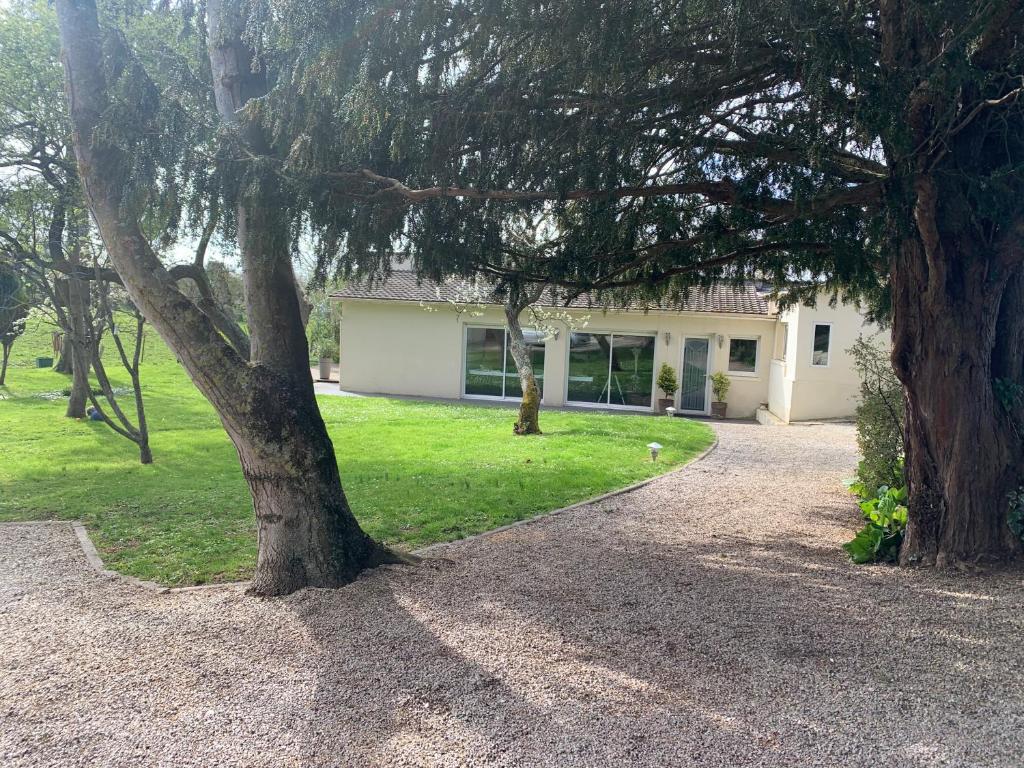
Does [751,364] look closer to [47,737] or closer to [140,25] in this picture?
[140,25]

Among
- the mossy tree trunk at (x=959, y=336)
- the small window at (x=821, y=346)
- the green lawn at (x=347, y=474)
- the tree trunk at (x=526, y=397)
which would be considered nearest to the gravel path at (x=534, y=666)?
the mossy tree trunk at (x=959, y=336)

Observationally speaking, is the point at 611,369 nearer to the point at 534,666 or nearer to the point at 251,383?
the point at 251,383

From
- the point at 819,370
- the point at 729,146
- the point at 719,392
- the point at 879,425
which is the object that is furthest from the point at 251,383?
the point at 719,392

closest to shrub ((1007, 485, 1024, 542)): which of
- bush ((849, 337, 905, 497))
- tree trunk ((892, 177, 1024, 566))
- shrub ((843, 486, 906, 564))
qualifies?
tree trunk ((892, 177, 1024, 566))

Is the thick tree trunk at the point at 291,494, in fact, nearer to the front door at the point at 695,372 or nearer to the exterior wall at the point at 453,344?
the exterior wall at the point at 453,344

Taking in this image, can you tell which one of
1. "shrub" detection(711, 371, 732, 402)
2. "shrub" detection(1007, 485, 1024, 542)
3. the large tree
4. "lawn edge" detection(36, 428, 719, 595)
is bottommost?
"lawn edge" detection(36, 428, 719, 595)

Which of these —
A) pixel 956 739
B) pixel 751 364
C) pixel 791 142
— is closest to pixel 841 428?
pixel 751 364

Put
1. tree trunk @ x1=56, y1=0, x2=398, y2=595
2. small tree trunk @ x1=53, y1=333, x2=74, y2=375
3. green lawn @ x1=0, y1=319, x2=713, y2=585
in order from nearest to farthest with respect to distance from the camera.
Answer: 1. tree trunk @ x1=56, y1=0, x2=398, y2=595
2. green lawn @ x1=0, y1=319, x2=713, y2=585
3. small tree trunk @ x1=53, y1=333, x2=74, y2=375

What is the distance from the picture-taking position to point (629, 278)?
712cm

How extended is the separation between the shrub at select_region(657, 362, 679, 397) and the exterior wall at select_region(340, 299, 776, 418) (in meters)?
0.22

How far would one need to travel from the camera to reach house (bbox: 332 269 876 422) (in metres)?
18.1

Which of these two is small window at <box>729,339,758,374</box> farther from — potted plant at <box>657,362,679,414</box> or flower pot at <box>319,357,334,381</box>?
flower pot at <box>319,357,334,381</box>

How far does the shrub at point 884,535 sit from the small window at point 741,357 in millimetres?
14543

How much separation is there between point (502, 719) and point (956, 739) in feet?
6.35
